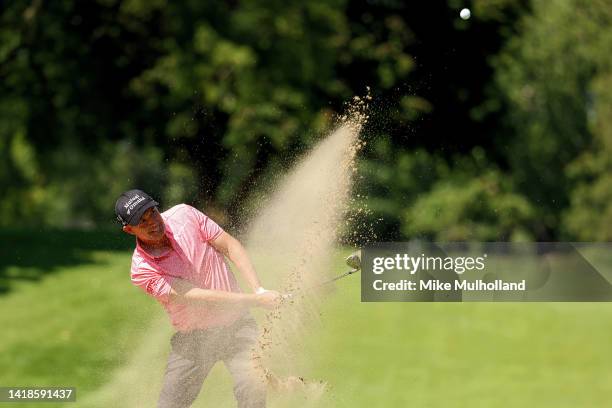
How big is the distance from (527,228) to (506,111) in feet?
30.3

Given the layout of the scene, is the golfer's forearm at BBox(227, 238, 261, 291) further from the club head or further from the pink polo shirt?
the club head

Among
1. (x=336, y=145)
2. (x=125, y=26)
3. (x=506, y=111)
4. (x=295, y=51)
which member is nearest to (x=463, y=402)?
(x=336, y=145)

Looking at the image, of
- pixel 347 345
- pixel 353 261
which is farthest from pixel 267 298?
pixel 347 345

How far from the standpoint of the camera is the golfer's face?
21.3 ft

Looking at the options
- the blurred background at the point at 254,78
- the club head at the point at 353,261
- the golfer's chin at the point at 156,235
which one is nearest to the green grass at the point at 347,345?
the club head at the point at 353,261

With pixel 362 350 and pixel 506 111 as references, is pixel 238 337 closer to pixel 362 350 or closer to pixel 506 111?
pixel 362 350

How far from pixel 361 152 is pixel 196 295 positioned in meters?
5.21

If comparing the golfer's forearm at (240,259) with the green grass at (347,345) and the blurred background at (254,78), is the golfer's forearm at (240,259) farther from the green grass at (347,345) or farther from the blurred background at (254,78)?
the blurred background at (254,78)

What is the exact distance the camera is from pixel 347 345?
1540 centimetres

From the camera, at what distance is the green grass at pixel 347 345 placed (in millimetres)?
9617

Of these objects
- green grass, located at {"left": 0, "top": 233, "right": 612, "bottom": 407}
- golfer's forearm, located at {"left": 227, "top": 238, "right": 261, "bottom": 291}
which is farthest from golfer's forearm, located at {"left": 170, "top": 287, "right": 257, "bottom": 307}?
green grass, located at {"left": 0, "top": 233, "right": 612, "bottom": 407}

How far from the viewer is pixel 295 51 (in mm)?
24750

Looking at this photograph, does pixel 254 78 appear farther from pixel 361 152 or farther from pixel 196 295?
pixel 196 295

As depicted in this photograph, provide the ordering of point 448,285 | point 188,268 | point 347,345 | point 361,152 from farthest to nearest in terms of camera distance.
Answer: point 347,345 → point 448,285 → point 361,152 → point 188,268
